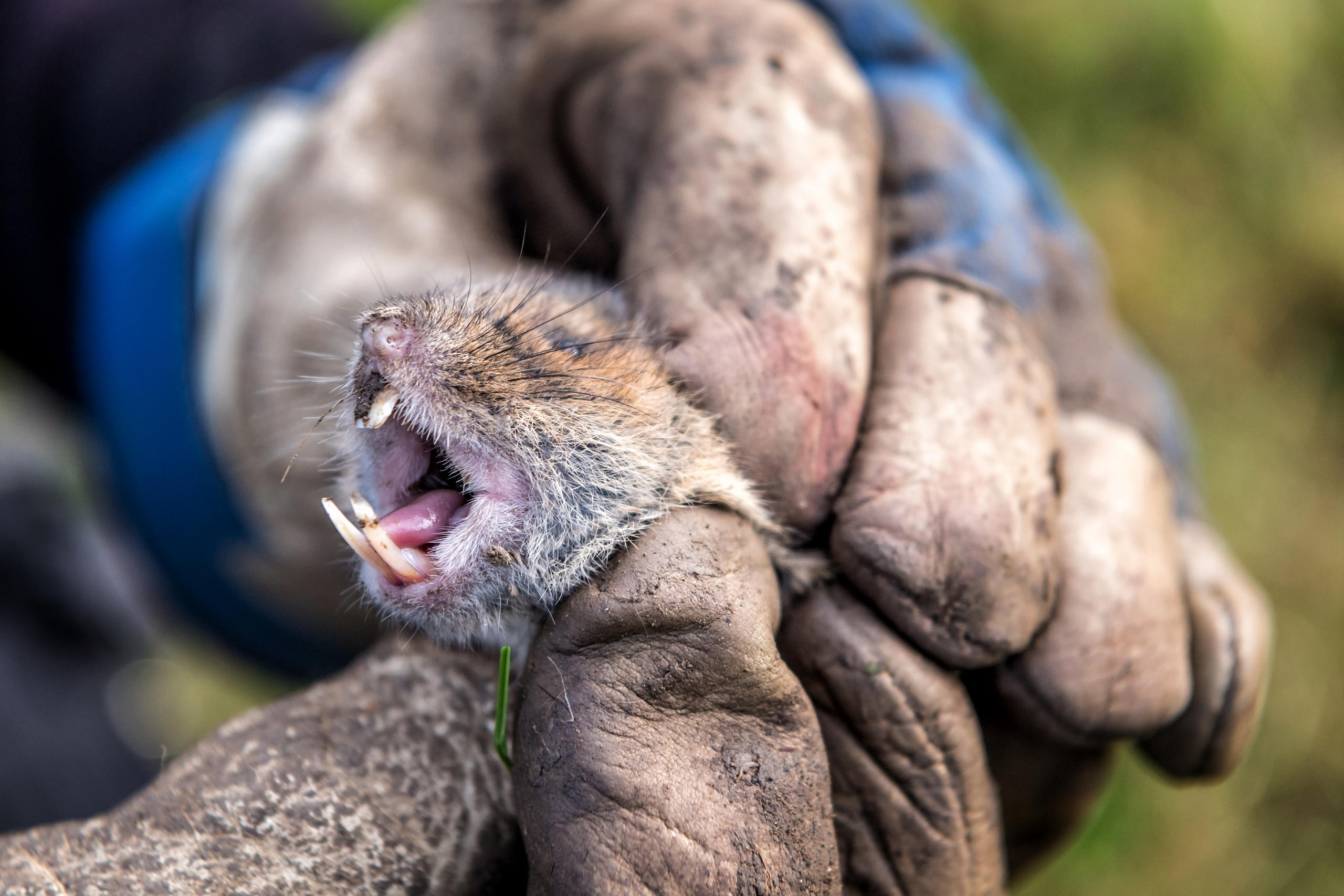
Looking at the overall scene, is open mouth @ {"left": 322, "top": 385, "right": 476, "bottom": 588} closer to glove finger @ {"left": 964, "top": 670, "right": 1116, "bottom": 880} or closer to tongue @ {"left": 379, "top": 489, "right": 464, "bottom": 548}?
tongue @ {"left": 379, "top": 489, "right": 464, "bottom": 548}

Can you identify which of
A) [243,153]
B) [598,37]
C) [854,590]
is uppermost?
[598,37]

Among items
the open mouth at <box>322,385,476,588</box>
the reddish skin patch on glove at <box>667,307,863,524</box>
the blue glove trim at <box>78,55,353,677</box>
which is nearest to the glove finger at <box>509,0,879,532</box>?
the reddish skin patch on glove at <box>667,307,863,524</box>

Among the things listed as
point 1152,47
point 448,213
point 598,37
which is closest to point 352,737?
point 448,213

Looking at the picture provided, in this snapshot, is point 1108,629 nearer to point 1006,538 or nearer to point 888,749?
point 1006,538

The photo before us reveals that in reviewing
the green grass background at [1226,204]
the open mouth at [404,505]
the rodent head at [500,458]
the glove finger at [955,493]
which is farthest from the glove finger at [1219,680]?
the green grass background at [1226,204]

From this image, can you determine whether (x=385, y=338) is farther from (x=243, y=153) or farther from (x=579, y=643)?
(x=243, y=153)

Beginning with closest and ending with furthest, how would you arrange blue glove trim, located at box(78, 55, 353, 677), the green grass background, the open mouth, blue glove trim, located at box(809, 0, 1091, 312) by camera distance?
the open mouth → blue glove trim, located at box(809, 0, 1091, 312) → blue glove trim, located at box(78, 55, 353, 677) → the green grass background
